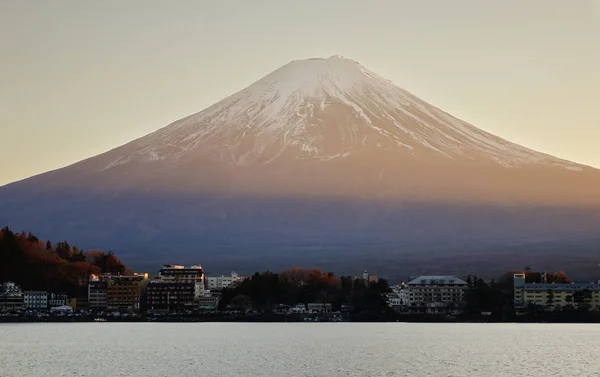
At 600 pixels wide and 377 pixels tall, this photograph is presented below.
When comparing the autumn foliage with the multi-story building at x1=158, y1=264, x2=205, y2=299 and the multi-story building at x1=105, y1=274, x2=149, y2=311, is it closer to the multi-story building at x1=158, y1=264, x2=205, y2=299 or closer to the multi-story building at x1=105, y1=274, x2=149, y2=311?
the multi-story building at x1=105, y1=274, x2=149, y2=311

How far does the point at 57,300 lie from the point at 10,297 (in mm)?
6202

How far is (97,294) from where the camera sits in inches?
4938

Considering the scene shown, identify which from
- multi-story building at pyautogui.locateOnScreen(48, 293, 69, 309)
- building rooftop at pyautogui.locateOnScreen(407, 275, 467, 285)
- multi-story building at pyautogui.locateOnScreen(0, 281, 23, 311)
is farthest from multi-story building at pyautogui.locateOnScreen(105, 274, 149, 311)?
building rooftop at pyautogui.locateOnScreen(407, 275, 467, 285)

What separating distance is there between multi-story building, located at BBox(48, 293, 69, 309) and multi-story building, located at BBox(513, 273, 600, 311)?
41.9 meters

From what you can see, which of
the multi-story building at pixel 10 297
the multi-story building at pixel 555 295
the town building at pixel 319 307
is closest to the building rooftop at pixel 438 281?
the town building at pixel 319 307

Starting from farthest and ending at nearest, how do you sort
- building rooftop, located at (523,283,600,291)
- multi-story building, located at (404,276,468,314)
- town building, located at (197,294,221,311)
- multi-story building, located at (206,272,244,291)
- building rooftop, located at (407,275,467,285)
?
multi-story building, located at (206,272,244,291)
town building, located at (197,294,221,311)
building rooftop, located at (407,275,467,285)
multi-story building, located at (404,276,468,314)
building rooftop, located at (523,283,600,291)

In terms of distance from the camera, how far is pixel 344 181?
14962 cm

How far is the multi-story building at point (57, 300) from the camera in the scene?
125 metres

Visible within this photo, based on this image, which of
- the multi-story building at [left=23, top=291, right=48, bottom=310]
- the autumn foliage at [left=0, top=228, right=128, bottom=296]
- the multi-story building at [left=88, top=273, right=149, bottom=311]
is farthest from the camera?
the autumn foliage at [left=0, top=228, right=128, bottom=296]

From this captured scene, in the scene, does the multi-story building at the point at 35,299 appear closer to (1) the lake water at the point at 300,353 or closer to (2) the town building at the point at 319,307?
(2) the town building at the point at 319,307

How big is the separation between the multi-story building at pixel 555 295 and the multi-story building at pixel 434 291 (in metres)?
8.22

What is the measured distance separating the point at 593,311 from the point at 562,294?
11.0ft

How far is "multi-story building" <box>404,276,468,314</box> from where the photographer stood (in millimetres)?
118938

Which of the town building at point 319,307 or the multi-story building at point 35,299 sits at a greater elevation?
the multi-story building at point 35,299
